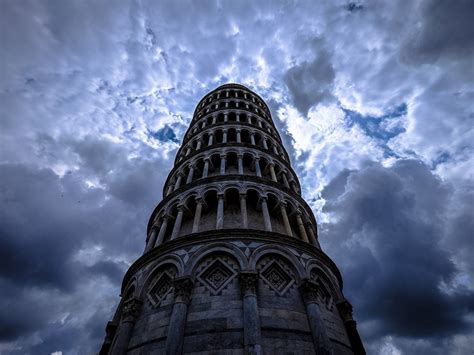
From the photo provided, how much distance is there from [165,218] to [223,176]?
13.8 ft

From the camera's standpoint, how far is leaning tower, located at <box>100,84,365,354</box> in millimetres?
9797

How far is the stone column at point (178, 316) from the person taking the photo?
9.39m

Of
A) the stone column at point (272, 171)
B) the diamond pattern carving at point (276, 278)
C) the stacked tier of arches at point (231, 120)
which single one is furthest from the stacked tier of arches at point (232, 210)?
the stacked tier of arches at point (231, 120)

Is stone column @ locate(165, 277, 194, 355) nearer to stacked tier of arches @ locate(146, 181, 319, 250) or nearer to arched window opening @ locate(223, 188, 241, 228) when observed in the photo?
stacked tier of arches @ locate(146, 181, 319, 250)

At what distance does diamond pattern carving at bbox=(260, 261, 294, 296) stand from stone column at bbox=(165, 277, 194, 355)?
309 cm

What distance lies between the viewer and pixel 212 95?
31.8m

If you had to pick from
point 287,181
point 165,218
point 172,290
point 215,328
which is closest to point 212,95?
point 287,181

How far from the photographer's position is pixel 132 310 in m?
11.8

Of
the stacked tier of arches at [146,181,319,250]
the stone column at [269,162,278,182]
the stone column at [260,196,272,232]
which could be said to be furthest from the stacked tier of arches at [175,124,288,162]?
the stone column at [260,196,272,232]

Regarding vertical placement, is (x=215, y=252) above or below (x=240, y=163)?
below

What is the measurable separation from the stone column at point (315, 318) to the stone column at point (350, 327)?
2474 millimetres

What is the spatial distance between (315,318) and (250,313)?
251 cm

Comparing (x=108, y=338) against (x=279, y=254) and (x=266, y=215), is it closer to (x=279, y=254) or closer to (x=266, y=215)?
(x=279, y=254)

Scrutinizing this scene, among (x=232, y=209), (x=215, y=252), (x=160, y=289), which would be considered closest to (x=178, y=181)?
A: (x=232, y=209)
